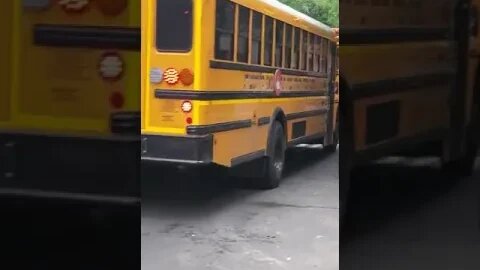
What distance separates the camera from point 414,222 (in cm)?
144

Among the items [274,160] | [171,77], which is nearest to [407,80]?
[274,160]

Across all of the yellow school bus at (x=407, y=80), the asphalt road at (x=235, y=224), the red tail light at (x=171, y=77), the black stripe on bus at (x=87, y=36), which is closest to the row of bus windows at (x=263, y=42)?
the red tail light at (x=171, y=77)

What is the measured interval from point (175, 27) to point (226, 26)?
0.49 meters

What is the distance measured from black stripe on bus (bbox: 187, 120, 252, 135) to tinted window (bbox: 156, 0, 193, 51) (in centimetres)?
44

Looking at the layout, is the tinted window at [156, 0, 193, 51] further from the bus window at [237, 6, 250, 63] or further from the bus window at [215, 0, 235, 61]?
the bus window at [237, 6, 250, 63]

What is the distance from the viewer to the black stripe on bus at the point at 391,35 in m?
1.33

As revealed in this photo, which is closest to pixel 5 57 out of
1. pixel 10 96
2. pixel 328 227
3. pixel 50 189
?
pixel 10 96

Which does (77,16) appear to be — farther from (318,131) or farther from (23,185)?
(318,131)

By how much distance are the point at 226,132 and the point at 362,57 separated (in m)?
1.89

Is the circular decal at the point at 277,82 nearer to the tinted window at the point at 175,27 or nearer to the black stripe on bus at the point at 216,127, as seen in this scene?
the black stripe on bus at the point at 216,127

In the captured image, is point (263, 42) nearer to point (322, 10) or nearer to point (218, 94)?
point (218, 94)

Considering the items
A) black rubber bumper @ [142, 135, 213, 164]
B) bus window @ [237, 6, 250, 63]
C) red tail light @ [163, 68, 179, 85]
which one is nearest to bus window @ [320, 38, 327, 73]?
bus window @ [237, 6, 250, 63]

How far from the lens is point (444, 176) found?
1.46 meters

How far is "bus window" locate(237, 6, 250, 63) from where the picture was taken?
312 centimetres
